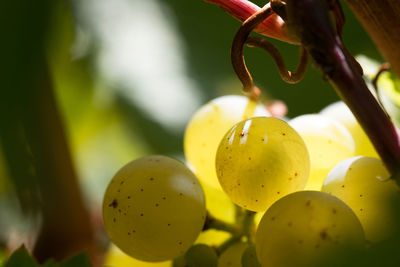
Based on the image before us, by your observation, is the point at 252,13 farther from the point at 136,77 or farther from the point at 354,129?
the point at 136,77

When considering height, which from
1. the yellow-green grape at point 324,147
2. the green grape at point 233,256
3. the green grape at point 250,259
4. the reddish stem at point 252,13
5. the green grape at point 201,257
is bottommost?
the green grape at point 233,256

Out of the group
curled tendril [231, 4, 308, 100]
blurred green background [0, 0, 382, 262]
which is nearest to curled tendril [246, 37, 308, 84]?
curled tendril [231, 4, 308, 100]

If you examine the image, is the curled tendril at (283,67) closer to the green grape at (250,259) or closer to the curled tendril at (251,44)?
the curled tendril at (251,44)

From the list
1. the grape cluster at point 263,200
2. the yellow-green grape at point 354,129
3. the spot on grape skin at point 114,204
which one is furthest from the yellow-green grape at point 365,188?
the spot on grape skin at point 114,204

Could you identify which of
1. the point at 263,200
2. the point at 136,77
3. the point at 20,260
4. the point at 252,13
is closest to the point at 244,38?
the point at 252,13

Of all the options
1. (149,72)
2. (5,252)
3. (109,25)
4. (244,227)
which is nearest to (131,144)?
(149,72)

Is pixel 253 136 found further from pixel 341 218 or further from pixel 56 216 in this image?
pixel 56 216

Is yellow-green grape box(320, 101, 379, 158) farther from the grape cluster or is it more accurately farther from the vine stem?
the vine stem
